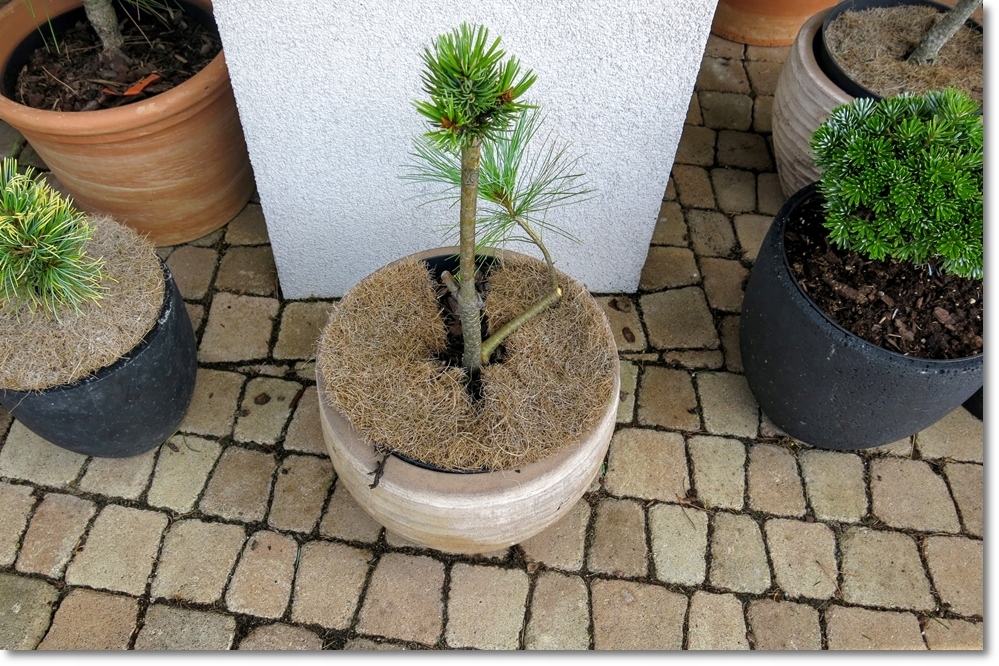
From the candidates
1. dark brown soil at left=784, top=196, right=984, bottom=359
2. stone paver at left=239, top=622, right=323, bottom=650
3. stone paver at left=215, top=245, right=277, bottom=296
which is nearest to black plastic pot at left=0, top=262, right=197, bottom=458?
stone paver at left=215, top=245, right=277, bottom=296

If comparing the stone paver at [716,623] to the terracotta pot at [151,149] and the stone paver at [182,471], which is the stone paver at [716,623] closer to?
the stone paver at [182,471]

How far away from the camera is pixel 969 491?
2344 mm

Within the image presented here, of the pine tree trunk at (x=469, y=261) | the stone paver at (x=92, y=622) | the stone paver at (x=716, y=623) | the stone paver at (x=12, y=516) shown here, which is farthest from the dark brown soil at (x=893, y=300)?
the stone paver at (x=12, y=516)

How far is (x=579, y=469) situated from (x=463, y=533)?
1.08 ft

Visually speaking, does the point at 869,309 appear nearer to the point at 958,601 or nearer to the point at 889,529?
the point at 889,529

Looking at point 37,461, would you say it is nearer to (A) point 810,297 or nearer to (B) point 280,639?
(B) point 280,639

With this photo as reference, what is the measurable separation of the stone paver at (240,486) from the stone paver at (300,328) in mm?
392

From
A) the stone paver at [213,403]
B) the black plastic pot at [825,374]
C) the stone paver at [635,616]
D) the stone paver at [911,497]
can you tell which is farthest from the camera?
the stone paver at [213,403]

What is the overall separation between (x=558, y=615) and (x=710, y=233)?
1.62 m

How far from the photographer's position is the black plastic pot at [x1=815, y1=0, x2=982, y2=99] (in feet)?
8.23

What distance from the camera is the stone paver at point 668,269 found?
9.12 feet

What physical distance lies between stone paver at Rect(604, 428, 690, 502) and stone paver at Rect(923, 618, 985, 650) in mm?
779

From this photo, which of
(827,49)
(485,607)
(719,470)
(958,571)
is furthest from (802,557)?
(827,49)

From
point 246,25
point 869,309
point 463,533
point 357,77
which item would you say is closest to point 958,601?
point 869,309
